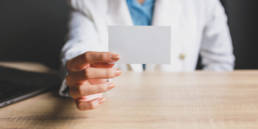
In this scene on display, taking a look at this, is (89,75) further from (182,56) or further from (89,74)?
(182,56)

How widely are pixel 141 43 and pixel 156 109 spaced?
0.47ft

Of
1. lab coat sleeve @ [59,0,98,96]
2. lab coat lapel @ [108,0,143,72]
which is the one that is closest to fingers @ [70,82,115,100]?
lab coat sleeve @ [59,0,98,96]

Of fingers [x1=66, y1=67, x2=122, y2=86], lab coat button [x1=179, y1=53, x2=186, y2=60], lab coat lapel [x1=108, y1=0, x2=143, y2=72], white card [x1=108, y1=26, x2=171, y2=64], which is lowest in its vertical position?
fingers [x1=66, y1=67, x2=122, y2=86]

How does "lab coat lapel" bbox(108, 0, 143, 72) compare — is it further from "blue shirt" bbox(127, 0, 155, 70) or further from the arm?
the arm

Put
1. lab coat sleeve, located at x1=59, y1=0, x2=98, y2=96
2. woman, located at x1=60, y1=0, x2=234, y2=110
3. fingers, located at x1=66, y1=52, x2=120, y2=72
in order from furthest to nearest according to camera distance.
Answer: woman, located at x1=60, y1=0, x2=234, y2=110 < lab coat sleeve, located at x1=59, y1=0, x2=98, y2=96 < fingers, located at x1=66, y1=52, x2=120, y2=72

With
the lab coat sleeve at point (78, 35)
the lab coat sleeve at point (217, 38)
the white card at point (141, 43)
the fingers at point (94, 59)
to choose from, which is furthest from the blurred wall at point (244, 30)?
the fingers at point (94, 59)

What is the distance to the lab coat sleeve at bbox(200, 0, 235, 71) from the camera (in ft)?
3.31

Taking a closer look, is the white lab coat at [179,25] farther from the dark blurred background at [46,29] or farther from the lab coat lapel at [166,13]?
the dark blurred background at [46,29]

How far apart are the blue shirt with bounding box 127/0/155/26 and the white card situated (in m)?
0.53

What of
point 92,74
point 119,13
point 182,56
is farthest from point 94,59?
point 182,56

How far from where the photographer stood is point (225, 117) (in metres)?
0.42

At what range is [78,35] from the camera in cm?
71

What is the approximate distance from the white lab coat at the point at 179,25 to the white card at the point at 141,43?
1.01 feet

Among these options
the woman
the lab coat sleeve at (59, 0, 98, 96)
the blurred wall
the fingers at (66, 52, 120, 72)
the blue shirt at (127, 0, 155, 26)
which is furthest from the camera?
the blurred wall
